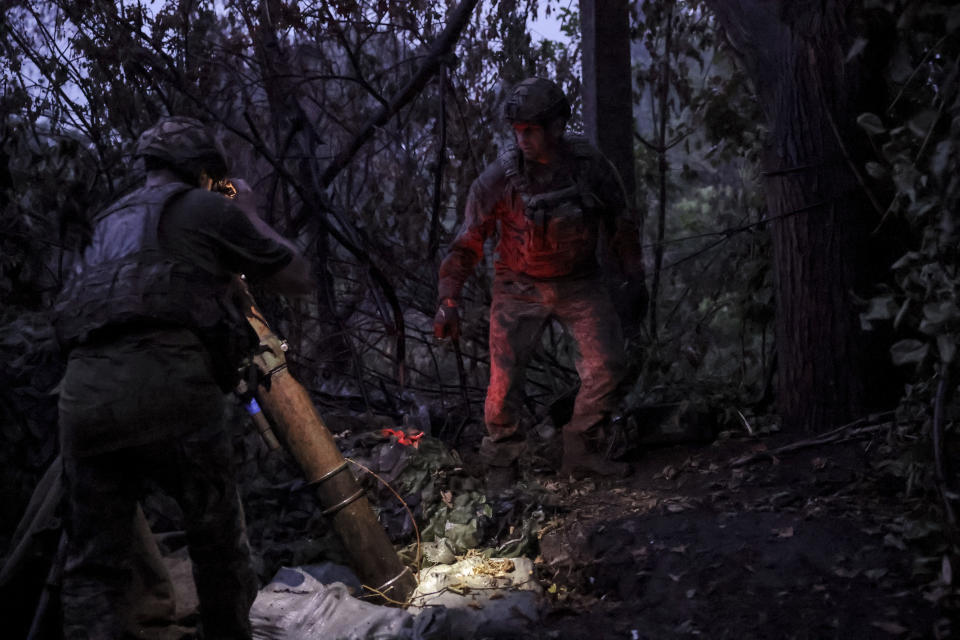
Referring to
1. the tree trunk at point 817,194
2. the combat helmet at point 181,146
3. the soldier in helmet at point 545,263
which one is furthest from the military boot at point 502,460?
the combat helmet at point 181,146

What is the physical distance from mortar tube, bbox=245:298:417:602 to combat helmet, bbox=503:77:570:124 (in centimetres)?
188

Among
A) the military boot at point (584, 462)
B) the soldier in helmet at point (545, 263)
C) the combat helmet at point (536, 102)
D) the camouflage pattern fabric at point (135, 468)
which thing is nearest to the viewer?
the camouflage pattern fabric at point (135, 468)

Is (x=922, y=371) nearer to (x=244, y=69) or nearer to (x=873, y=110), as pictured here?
(x=873, y=110)

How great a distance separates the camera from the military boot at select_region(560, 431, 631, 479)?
534 cm

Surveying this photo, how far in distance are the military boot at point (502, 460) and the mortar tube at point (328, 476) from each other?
1281 millimetres

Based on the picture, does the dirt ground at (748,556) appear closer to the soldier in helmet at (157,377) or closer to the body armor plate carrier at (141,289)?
the soldier in helmet at (157,377)

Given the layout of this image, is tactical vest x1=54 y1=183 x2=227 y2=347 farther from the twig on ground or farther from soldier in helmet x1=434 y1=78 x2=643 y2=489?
the twig on ground

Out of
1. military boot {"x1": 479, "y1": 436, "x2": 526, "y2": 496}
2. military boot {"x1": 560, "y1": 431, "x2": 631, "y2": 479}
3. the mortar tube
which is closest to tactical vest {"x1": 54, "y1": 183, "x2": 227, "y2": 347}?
the mortar tube

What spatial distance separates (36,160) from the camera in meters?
6.06

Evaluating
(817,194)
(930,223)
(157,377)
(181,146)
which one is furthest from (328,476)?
(817,194)

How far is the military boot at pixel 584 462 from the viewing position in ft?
17.5

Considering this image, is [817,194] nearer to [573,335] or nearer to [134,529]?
[573,335]

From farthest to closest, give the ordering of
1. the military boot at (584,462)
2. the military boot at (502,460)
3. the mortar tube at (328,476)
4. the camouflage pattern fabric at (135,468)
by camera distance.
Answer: the military boot at (502,460), the military boot at (584,462), the mortar tube at (328,476), the camouflage pattern fabric at (135,468)

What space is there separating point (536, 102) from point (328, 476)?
2.35m
